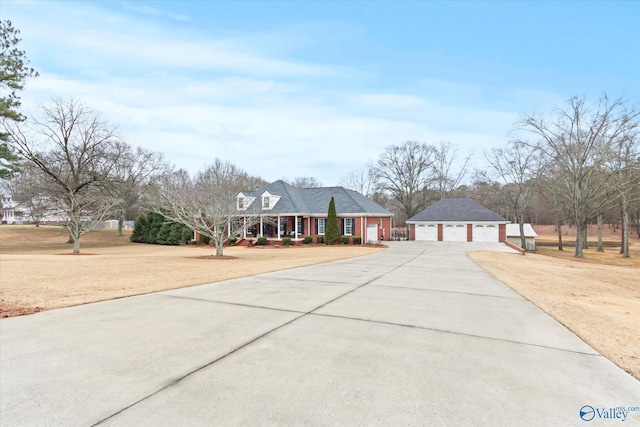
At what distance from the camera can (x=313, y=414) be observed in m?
2.92

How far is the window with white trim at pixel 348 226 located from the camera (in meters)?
32.0

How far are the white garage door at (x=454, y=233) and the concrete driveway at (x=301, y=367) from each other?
1153 inches

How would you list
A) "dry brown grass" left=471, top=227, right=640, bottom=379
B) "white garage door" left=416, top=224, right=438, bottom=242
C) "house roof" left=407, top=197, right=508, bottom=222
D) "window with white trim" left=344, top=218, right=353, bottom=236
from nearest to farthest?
"dry brown grass" left=471, top=227, right=640, bottom=379 → "window with white trim" left=344, top=218, right=353, bottom=236 → "house roof" left=407, top=197, right=508, bottom=222 → "white garage door" left=416, top=224, right=438, bottom=242

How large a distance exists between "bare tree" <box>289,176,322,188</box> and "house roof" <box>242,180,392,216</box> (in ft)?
103

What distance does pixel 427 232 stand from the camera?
36031 mm

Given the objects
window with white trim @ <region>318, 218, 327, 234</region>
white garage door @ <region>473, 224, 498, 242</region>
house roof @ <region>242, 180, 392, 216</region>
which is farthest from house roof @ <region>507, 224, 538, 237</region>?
window with white trim @ <region>318, 218, 327, 234</region>

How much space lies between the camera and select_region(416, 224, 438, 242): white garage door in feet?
117

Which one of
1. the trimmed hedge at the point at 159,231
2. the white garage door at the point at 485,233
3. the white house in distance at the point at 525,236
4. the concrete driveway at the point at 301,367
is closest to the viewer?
the concrete driveway at the point at 301,367

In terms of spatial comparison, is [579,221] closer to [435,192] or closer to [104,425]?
[435,192]

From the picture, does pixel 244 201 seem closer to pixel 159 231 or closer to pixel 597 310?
pixel 159 231

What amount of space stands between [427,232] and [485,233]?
5.59 m
